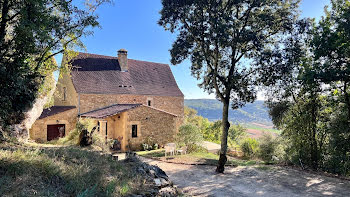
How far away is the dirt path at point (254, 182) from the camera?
23.9 feet

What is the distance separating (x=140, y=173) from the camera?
19.4 ft

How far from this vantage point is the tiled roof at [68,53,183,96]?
1953 cm

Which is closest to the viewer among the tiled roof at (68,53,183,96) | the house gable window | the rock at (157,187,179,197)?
the rock at (157,187,179,197)

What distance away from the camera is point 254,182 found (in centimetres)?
855

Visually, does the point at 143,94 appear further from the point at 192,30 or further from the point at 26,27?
the point at 26,27

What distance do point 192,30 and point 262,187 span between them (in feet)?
24.5

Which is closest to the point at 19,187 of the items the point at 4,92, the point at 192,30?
the point at 4,92

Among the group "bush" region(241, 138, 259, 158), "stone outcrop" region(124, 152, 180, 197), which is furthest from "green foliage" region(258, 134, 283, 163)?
"stone outcrop" region(124, 152, 180, 197)

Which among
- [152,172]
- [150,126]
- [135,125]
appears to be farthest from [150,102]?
[152,172]

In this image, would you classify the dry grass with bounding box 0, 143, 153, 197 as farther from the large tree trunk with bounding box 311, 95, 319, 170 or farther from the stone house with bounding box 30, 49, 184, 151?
the stone house with bounding box 30, 49, 184, 151

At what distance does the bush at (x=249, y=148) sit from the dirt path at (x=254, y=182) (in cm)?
697

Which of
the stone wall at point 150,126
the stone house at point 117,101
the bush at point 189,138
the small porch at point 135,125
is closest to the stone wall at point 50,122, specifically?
the stone house at point 117,101

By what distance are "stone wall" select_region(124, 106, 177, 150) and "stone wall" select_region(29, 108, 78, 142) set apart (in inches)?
199

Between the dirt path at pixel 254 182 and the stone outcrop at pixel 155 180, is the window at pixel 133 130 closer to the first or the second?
the dirt path at pixel 254 182
